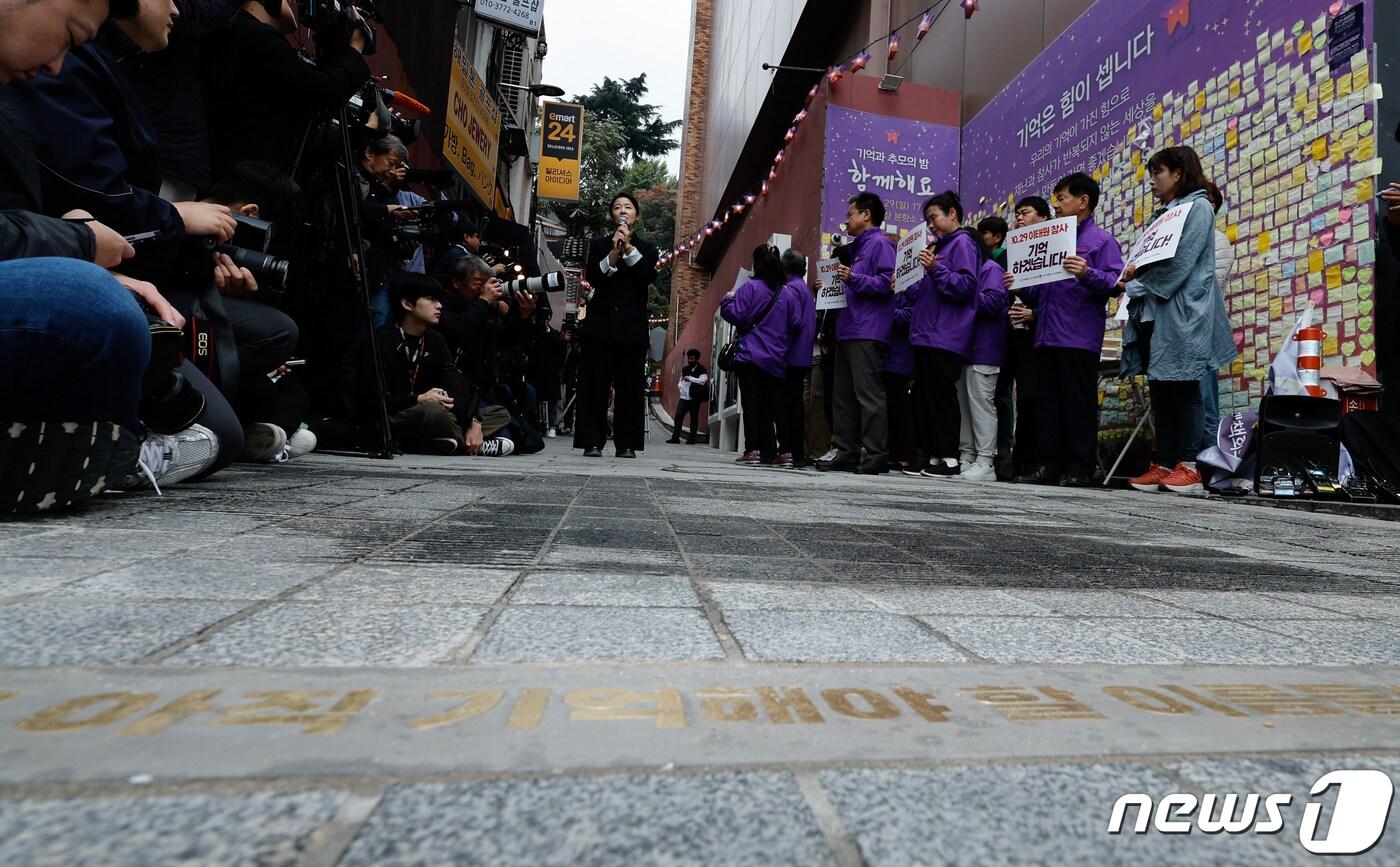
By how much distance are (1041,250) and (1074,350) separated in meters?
0.70

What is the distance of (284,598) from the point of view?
1.17 metres

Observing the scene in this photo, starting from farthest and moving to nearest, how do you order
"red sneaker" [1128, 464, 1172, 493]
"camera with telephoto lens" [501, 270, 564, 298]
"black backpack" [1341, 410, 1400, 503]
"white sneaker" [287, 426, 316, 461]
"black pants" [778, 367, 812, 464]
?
"black pants" [778, 367, 812, 464]
"camera with telephoto lens" [501, 270, 564, 298]
"red sneaker" [1128, 464, 1172, 493]
"white sneaker" [287, 426, 316, 461]
"black backpack" [1341, 410, 1400, 503]

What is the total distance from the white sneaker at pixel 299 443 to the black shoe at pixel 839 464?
349cm

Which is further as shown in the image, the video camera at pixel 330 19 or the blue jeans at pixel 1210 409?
the blue jeans at pixel 1210 409

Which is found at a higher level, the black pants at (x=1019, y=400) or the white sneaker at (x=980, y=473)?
the black pants at (x=1019, y=400)

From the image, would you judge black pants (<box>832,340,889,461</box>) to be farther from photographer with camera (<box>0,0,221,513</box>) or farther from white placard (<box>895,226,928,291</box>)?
photographer with camera (<box>0,0,221,513</box>)

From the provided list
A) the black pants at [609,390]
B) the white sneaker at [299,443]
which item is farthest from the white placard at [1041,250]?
the white sneaker at [299,443]

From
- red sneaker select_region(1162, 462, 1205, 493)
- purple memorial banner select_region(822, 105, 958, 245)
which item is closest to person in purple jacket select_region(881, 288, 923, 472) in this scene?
red sneaker select_region(1162, 462, 1205, 493)

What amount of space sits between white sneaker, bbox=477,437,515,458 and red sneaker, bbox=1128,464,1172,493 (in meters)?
4.28

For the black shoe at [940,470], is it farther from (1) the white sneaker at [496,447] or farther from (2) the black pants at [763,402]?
(1) the white sneaker at [496,447]

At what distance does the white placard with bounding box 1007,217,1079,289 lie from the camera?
5.08 meters

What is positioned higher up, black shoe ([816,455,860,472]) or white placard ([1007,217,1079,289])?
white placard ([1007,217,1079,289])

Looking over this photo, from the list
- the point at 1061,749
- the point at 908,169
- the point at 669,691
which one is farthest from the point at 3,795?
the point at 908,169

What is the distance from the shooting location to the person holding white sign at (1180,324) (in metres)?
4.45
